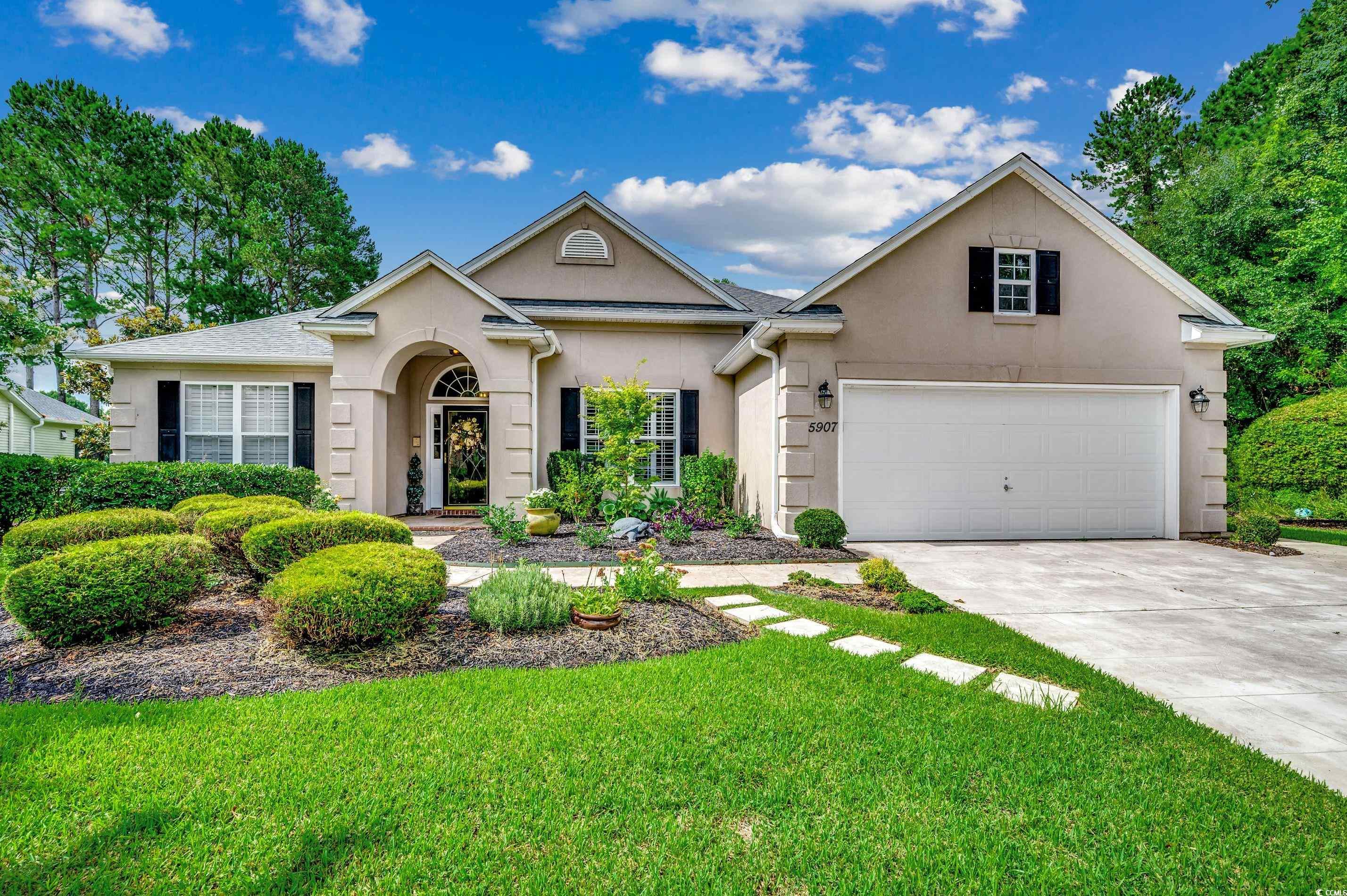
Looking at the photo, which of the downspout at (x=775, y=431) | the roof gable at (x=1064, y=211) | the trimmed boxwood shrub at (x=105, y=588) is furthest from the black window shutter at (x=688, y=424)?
the trimmed boxwood shrub at (x=105, y=588)

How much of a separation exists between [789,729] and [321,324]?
10.2m

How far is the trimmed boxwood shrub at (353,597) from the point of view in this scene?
3.91m

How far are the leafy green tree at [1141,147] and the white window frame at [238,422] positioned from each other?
93.6 feet

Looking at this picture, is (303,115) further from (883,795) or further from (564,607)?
(883,795)

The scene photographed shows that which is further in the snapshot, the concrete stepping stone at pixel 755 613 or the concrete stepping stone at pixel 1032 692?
the concrete stepping stone at pixel 755 613

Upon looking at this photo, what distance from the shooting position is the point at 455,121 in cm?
1419

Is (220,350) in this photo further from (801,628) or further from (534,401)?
(801,628)

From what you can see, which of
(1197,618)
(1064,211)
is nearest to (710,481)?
(1197,618)

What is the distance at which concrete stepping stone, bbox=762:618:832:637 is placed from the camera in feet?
15.6

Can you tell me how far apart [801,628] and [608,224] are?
10492 millimetres

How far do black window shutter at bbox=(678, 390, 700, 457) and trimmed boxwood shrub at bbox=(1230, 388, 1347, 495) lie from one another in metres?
12.0

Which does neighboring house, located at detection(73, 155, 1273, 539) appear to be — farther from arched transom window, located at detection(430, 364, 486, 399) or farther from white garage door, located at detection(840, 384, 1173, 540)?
arched transom window, located at detection(430, 364, 486, 399)

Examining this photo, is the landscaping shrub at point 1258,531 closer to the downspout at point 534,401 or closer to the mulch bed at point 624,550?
the mulch bed at point 624,550

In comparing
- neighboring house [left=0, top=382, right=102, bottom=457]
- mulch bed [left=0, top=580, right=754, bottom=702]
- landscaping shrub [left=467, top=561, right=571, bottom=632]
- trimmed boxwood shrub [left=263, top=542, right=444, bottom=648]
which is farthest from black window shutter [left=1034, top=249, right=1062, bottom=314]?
neighboring house [left=0, top=382, right=102, bottom=457]
